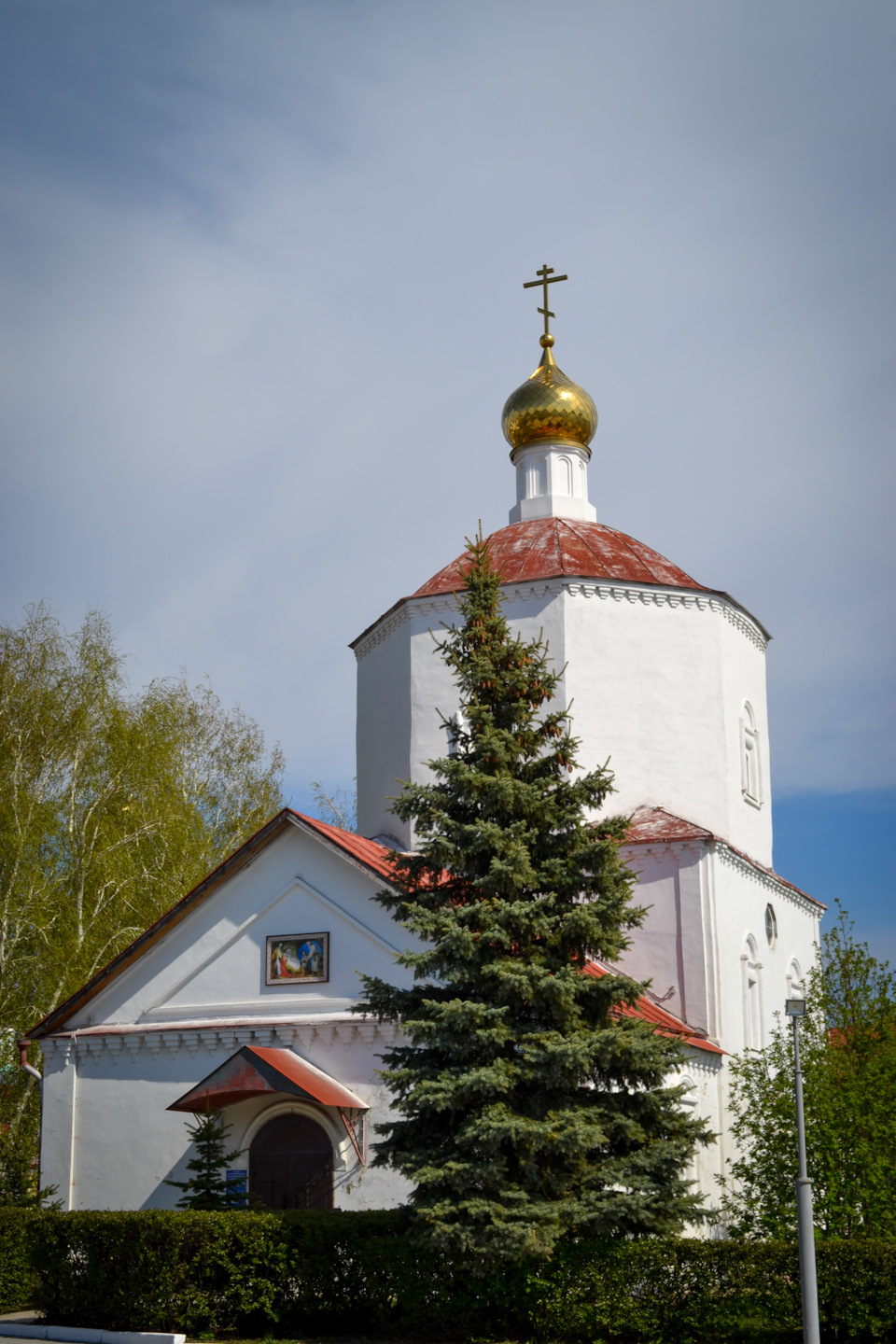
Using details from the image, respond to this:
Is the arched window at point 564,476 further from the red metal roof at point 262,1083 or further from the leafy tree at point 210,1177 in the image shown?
the leafy tree at point 210,1177

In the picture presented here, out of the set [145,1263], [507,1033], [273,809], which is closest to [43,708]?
[273,809]

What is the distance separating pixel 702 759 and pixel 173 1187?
10.5 m

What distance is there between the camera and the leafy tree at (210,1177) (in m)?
15.3

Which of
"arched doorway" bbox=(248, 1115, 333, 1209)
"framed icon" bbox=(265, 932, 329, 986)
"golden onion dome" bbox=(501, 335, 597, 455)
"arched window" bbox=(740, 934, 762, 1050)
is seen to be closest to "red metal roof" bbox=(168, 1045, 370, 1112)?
"arched doorway" bbox=(248, 1115, 333, 1209)

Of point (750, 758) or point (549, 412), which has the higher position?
point (549, 412)

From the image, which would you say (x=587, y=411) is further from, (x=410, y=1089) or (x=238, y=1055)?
(x=410, y=1089)

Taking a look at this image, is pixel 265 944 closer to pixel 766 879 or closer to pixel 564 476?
pixel 766 879

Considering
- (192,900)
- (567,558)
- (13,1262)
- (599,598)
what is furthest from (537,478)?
(13,1262)

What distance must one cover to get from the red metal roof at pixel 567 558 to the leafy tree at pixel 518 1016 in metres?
8.42

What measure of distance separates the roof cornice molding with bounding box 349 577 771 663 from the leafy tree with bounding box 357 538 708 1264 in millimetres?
7981

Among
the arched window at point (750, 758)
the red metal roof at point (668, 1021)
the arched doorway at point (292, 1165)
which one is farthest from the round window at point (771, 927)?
the arched doorway at point (292, 1165)

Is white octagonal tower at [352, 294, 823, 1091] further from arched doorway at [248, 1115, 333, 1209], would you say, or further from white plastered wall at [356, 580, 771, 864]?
arched doorway at [248, 1115, 333, 1209]

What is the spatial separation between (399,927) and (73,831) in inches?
513

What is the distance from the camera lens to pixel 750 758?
23.7 metres
